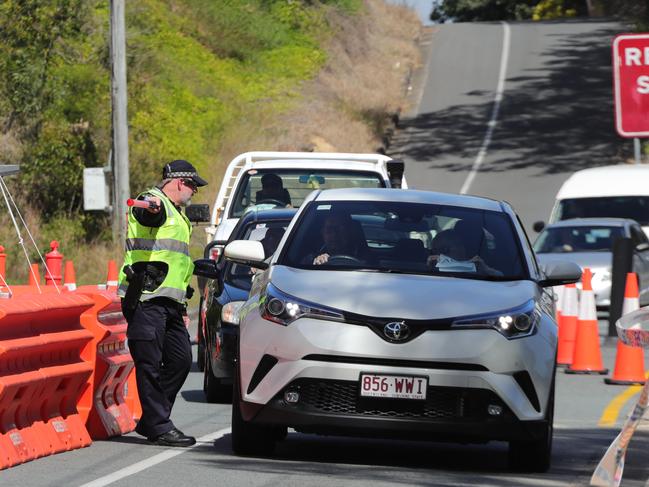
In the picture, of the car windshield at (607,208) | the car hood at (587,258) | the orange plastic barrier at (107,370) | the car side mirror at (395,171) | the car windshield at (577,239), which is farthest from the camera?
the car windshield at (607,208)

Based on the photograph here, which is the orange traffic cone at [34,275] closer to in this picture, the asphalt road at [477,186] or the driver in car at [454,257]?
the asphalt road at [477,186]

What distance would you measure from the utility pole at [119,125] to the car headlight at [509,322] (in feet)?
59.0

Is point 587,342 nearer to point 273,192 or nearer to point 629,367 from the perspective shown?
point 629,367

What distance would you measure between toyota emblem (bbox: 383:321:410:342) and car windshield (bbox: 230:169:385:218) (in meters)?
8.55

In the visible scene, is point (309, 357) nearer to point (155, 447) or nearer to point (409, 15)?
point (155, 447)

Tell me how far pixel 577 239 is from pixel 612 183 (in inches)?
88.0

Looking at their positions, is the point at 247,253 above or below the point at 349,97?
above

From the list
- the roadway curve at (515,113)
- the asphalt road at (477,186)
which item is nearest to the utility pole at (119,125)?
the asphalt road at (477,186)

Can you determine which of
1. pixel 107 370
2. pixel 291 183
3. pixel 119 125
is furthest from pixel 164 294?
pixel 119 125

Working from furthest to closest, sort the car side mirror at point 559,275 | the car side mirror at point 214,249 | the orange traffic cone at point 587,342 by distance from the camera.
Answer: the orange traffic cone at point 587,342 < the car side mirror at point 214,249 < the car side mirror at point 559,275

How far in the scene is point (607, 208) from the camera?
26875 millimetres

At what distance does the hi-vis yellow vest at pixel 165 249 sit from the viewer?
→ 34.6 feet

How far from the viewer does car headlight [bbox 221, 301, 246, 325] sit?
42.6ft

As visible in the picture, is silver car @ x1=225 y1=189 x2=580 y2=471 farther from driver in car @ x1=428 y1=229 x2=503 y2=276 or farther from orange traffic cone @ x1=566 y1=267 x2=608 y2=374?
orange traffic cone @ x1=566 y1=267 x2=608 y2=374
